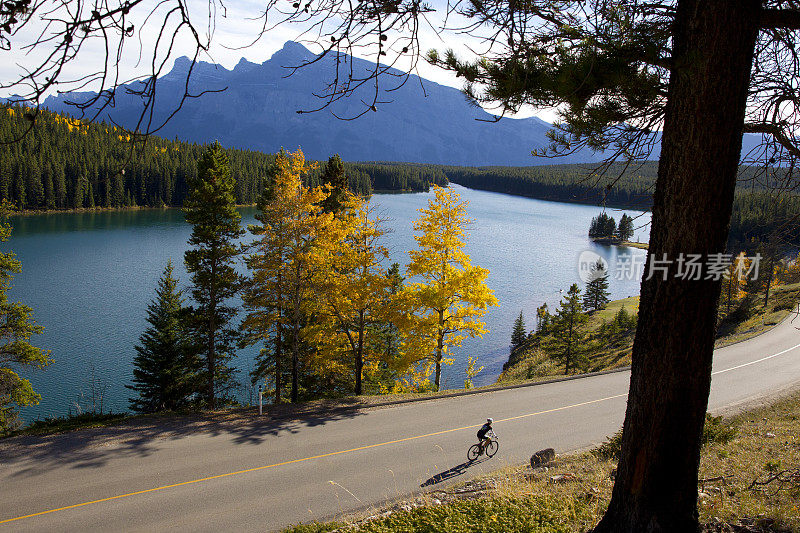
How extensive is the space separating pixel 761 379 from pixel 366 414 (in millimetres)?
17188

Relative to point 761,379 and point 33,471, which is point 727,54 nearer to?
point 33,471

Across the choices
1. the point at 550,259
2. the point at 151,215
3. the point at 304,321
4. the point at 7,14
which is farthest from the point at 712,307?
the point at 151,215

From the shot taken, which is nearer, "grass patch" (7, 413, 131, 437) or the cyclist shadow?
the cyclist shadow

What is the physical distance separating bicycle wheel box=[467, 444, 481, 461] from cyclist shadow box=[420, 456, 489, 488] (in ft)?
0.40

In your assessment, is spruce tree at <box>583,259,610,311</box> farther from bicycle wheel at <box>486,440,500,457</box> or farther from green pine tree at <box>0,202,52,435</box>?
green pine tree at <box>0,202,52,435</box>

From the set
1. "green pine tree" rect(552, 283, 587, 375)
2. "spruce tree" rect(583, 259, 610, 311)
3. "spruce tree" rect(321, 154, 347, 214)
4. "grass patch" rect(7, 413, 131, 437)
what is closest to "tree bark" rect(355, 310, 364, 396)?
"spruce tree" rect(321, 154, 347, 214)

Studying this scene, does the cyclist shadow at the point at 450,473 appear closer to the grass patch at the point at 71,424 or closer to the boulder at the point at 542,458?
the boulder at the point at 542,458

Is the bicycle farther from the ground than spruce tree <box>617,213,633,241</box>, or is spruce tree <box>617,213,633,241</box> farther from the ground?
spruce tree <box>617,213,633,241</box>

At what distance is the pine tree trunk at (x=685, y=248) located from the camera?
11.4ft

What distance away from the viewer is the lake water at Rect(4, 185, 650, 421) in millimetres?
24984

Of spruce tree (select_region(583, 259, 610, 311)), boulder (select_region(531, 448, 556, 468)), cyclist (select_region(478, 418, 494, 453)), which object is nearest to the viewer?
boulder (select_region(531, 448, 556, 468))

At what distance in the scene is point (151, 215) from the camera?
80.8 metres

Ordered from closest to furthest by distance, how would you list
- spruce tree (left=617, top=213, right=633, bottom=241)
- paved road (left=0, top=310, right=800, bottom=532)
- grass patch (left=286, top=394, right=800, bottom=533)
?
1. grass patch (left=286, top=394, right=800, bottom=533)
2. spruce tree (left=617, top=213, right=633, bottom=241)
3. paved road (left=0, top=310, right=800, bottom=532)

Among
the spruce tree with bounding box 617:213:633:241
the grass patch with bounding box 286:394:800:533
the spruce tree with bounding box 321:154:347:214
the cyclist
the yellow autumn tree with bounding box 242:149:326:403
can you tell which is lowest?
the cyclist
